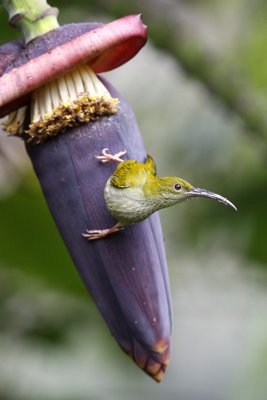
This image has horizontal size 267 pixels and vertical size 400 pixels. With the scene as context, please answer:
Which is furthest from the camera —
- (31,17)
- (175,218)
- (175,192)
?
(175,218)

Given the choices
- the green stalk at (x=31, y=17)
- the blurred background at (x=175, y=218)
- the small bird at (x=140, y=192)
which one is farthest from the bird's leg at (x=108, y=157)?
the blurred background at (x=175, y=218)

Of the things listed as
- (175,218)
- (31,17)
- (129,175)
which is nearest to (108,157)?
(129,175)

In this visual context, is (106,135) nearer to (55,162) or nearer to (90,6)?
(55,162)

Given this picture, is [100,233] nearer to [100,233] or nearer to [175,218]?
[100,233]

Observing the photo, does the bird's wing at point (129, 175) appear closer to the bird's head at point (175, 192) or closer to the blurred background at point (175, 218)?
the bird's head at point (175, 192)

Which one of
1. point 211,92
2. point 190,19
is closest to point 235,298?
point 190,19

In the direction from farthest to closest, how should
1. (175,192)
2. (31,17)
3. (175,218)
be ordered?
(175,218), (31,17), (175,192)
